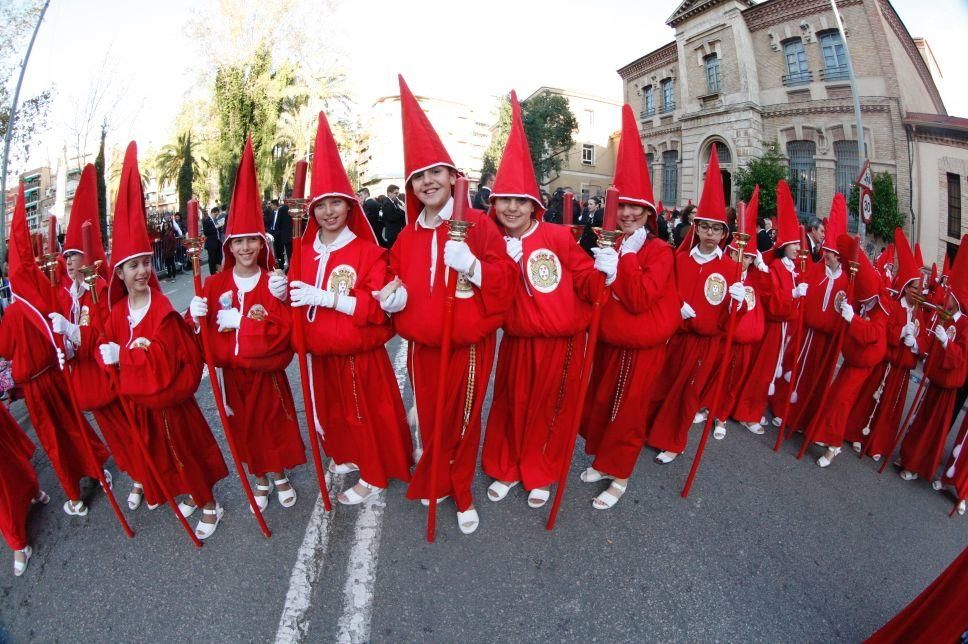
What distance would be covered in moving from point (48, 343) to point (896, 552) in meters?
5.50

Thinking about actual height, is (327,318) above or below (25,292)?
below

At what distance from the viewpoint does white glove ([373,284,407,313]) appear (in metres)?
2.57

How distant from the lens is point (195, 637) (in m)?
2.19

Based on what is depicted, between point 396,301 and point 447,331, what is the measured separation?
0.33 meters

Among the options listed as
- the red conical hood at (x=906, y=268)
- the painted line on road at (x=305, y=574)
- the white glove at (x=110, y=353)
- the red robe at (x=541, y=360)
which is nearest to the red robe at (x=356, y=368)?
the painted line on road at (x=305, y=574)

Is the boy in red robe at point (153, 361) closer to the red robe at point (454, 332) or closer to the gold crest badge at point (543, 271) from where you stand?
the red robe at point (454, 332)

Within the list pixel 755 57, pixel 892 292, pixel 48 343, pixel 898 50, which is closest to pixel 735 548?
pixel 892 292

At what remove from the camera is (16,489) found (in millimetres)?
2893

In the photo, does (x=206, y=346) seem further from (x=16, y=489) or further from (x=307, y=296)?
(x=16, y=489)

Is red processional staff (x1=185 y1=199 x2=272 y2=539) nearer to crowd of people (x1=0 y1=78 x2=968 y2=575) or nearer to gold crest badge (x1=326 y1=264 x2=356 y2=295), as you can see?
crowd of people (x1=0 y1=78 x2=968 y2=575)

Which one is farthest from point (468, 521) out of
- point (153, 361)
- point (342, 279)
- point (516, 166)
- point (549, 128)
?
point (549, 128)

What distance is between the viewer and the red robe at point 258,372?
2.80 m

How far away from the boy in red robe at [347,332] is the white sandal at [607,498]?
4.25 feet

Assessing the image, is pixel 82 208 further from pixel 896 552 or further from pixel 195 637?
pixel 896 552
